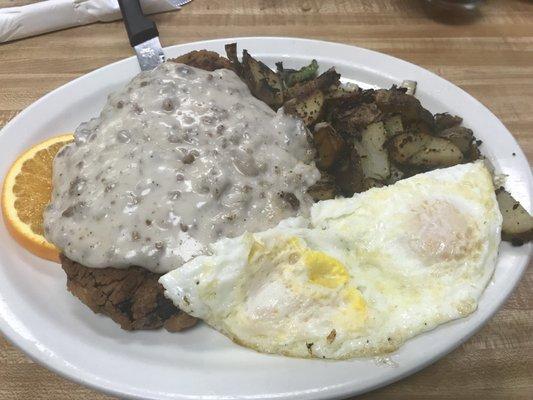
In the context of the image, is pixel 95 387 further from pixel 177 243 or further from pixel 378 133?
pixel 378 133

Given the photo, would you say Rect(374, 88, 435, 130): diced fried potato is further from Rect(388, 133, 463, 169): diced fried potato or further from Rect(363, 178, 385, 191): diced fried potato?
Rect(363, 178, 385, 191): diced fried potato

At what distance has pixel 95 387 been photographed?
139 centimetres

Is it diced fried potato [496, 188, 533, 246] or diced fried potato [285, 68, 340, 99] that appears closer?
diced fried potato [496, 188, 533, 246]

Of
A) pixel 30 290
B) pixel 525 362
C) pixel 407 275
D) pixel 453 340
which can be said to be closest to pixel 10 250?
pixel 30 290

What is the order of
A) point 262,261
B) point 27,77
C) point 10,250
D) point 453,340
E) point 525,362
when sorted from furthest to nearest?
point 27,77, point 10,250, point 525,362, point 262,261, point 453,340

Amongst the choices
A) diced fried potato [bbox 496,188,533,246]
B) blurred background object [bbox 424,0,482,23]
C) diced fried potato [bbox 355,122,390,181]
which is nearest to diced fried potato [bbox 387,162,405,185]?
diced fried potato [bbox 355,122,390,181]

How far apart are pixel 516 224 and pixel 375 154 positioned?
509 mm

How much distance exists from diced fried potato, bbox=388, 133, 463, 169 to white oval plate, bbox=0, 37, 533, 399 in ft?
0.63

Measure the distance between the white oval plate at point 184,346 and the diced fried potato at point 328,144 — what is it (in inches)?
22.2

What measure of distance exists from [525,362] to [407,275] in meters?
0.53

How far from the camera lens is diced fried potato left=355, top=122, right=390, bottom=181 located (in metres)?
1.84

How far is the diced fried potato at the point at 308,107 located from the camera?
1.93 metres

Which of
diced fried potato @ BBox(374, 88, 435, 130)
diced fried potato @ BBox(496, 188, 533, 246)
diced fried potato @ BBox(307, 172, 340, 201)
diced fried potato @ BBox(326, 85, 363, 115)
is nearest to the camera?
diced fried potato @ BBox(496, 188, 533, 246)

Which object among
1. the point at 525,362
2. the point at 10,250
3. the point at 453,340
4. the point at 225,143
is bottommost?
the point at 525,362
